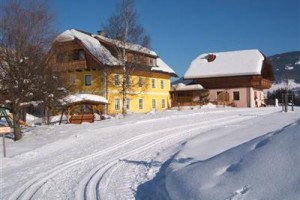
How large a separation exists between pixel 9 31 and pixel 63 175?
12577 mm

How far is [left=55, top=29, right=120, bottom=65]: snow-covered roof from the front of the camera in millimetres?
44281

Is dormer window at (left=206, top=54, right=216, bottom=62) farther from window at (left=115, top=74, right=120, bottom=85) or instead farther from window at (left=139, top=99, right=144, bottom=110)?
window at (left=115, top=74, right=120, bottom=85)

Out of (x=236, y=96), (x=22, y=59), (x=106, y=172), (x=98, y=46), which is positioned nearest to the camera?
(x=106, y=172)

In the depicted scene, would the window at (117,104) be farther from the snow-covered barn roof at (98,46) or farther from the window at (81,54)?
the window at (81,54)

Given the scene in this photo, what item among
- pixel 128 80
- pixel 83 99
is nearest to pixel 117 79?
pixel 128 80

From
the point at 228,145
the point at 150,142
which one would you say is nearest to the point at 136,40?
the point at 150,142

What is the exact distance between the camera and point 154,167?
12.2 metres

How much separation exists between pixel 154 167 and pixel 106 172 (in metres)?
1.46

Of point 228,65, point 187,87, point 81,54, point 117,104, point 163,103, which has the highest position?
point 81,54

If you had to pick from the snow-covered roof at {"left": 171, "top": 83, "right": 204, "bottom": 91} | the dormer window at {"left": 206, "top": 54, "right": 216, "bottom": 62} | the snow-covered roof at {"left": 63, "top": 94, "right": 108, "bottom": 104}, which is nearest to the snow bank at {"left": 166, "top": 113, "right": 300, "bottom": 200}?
the snow-covered roof at {"left": 63, "top": 94, "right": 108, "bottom": 104}

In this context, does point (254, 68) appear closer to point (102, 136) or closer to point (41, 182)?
point (102, 136)

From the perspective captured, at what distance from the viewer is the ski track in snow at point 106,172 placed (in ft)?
30.9

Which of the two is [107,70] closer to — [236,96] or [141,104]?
[141,104]

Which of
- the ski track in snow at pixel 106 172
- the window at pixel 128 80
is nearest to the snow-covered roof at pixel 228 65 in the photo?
the window at pixel 128 80
